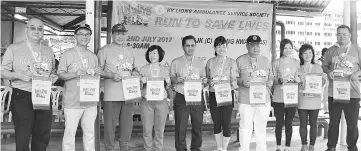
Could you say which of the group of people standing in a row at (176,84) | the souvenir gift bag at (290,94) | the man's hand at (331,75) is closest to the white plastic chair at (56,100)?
the group of people standing in a row at (176,84)

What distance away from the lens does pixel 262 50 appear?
7.10 meters

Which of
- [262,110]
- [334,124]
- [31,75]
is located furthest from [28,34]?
[334,124]

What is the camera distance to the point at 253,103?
4074mm

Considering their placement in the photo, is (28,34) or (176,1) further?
(176,1)

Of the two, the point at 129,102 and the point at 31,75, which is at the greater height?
the point at 31,75

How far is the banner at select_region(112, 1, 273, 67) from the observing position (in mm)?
6527

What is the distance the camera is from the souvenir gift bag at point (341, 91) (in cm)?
435

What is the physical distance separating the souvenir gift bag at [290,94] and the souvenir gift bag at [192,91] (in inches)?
47.6

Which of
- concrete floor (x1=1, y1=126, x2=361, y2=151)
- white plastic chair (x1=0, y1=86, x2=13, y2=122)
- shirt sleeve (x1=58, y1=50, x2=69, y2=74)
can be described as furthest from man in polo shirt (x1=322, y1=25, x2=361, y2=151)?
white plastic chair (x1=0, y1=86, x2=13, y2=122)

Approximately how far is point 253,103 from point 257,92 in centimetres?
16

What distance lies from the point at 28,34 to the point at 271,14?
17.4 ft

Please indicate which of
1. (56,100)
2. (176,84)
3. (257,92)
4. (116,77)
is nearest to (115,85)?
(116,77)

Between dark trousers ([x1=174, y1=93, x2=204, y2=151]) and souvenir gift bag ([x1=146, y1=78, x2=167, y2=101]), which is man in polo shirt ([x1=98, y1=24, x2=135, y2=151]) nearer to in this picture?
souvenir gift bag ([x1=146, y1=78, x2=167, y2=101])

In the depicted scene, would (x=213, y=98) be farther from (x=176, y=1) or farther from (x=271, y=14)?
(x=271, y=14)
